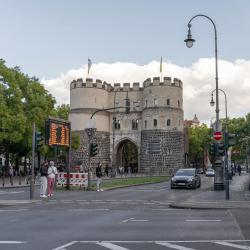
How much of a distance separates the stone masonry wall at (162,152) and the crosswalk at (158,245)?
79.9 m

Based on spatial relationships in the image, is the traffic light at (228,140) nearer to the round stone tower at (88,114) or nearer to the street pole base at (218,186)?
the street pole base at (218,186)

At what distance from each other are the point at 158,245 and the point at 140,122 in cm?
8822

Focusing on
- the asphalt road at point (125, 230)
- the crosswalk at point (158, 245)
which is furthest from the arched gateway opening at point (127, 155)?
the crosswalk at point (158, 245)

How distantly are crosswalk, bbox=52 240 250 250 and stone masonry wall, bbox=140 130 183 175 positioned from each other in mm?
79889

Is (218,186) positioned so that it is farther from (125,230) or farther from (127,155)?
(127,155)

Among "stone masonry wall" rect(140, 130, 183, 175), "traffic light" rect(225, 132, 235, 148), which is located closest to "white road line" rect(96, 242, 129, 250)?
"traffic light" rect(225, 132, 235, 148)

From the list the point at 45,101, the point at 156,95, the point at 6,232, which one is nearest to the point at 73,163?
the point at 156,95

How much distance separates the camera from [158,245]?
10039mm

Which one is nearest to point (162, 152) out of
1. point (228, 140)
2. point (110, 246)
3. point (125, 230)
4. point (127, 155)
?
point (127, 155)

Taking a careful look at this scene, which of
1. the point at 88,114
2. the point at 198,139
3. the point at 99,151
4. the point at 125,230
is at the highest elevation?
the point at 88,114

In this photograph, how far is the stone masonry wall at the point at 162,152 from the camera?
91.0 metres

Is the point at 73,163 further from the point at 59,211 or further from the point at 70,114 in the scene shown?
the point at 59,211

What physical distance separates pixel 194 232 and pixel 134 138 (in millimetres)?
85899

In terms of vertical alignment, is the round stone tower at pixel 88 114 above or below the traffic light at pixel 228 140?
above
